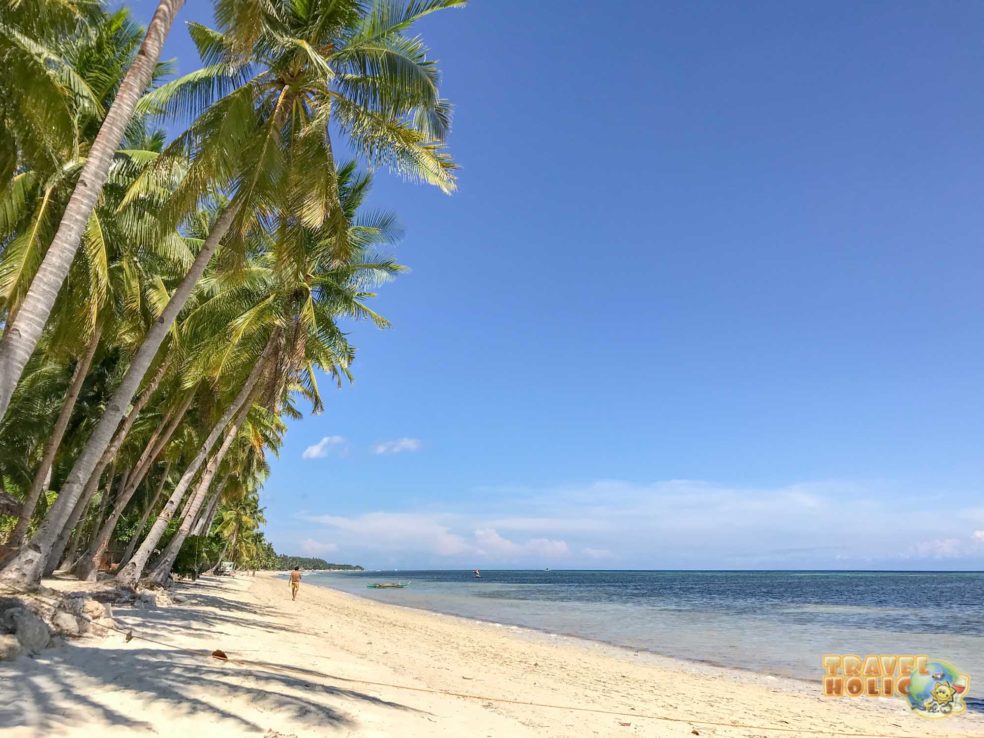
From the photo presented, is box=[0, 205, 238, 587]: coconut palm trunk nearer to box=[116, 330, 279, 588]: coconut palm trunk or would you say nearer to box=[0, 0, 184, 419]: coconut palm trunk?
box=[0, 0, 184, 419]: coconut palm trunk

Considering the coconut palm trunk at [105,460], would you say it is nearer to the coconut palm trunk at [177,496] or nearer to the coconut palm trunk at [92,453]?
the coconut palm trunk at [177,496]

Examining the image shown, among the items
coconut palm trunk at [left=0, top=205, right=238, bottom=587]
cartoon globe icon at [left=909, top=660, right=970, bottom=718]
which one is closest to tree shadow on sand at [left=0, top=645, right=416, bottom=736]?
coconut palm trunk at [left=0, top=205, right=238, bottom=587]

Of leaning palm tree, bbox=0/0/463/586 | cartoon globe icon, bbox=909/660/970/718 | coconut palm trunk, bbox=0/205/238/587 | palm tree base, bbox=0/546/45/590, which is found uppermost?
leaning palm tree, bbox=0/0/463/586

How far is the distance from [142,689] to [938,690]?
1579 centimetres

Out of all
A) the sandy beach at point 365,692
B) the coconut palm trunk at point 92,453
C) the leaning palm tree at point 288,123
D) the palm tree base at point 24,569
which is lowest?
the sandy beach at point 365,692

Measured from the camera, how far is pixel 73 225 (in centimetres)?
713

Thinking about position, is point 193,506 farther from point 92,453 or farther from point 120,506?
point 92,453

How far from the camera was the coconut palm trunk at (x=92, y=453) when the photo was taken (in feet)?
28.8

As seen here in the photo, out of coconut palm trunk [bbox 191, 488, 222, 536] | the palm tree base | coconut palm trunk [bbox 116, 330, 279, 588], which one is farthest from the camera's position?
coconut palm trunk [bbox 191, 488, 222, 536]

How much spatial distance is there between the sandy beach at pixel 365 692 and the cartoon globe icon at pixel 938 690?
0.68m

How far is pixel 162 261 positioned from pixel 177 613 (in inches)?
379

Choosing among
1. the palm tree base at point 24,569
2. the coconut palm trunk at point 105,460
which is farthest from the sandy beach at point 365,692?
the coconut palm trunk at point 105,460

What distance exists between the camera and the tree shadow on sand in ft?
15.6

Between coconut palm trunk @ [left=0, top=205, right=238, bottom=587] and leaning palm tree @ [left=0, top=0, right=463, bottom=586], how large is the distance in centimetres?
2
